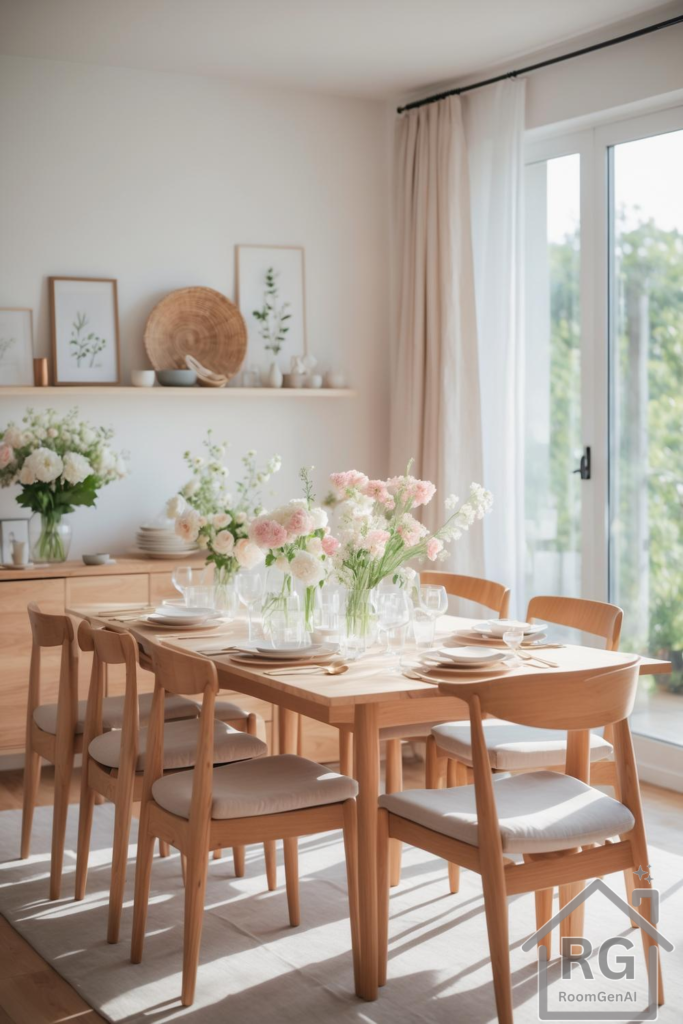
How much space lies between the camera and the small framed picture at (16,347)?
4840 mm

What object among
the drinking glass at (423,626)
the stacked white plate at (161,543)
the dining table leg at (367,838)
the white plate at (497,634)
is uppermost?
the stacked white plate at (161,543)

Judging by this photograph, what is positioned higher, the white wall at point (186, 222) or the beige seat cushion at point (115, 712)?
the white wall at point (186, 222)

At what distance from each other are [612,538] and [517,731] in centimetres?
165

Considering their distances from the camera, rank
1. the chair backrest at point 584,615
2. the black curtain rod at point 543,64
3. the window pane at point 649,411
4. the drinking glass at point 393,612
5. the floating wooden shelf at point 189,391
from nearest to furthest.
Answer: the drinking glass at point 393,612
the chair backrest at point 584,615
the black curtain rod at point 543,64
the window pane at point 649,411
the floating wooden shelf at point 189,391

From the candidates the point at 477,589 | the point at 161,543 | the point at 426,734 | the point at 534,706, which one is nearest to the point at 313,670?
the point at 534,706

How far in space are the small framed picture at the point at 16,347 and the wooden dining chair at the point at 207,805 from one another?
93.5 inches

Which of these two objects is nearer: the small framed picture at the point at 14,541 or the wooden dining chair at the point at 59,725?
the wooden dining chair at the point at 59,725

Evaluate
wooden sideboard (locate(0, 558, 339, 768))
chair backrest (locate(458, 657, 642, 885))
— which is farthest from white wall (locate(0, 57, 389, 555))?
chair backrest (locate(458, 657, 642, 885))

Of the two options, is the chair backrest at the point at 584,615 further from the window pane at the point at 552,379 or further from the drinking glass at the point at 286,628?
the window pane at the point at 552,379

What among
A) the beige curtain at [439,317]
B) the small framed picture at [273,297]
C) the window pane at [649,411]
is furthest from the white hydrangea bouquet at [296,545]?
the small framed picture at [273,297]

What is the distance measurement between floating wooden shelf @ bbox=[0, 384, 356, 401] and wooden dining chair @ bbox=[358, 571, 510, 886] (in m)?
1.46

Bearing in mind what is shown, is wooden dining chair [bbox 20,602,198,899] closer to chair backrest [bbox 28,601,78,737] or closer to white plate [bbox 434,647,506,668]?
chair backrest [bbox 28,601,78,737]

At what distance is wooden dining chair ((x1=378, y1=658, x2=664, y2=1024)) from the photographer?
238 centimetres

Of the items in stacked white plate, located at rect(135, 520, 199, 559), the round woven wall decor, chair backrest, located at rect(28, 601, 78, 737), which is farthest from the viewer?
Answer: the round woven wall decor
